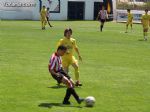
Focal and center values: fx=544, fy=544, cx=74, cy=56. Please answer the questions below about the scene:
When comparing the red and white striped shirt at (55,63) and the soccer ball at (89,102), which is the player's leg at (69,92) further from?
the red and white striped shirt at (55,63)

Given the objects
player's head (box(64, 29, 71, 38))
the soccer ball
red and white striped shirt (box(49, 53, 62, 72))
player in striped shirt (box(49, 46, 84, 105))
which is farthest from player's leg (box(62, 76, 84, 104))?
player's head (box(64, 29, 71, 38))

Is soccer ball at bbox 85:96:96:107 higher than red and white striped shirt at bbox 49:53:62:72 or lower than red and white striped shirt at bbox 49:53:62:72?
lower

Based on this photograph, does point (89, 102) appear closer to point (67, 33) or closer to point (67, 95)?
point (67, 95)

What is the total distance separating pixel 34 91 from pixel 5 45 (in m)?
14.9

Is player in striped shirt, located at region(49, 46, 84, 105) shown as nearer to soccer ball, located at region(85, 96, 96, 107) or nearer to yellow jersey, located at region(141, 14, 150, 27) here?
soccer ball, located at region(85, 96, 96, 107)

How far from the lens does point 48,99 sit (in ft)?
46.0

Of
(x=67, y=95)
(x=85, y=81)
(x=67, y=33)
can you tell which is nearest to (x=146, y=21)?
(x=85, y=81)

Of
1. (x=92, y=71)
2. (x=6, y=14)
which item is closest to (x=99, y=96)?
(x=92, y=71)

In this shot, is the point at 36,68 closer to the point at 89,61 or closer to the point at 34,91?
the point at 89,61

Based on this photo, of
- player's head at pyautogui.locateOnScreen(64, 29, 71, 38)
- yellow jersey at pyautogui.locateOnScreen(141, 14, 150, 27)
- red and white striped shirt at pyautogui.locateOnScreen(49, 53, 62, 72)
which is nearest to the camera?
red and white striped shirt at pyautogui.locateOnScreen(49, 53, 62, 72)

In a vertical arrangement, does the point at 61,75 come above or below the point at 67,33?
below

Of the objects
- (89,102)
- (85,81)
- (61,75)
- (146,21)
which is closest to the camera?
(89,102)

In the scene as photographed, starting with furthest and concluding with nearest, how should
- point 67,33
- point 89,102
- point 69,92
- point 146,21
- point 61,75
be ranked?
point 146,21
point 67,33
point 61,75
point 69,92
point 89,102

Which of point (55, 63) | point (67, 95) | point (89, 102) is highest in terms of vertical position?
point (55, 63)
